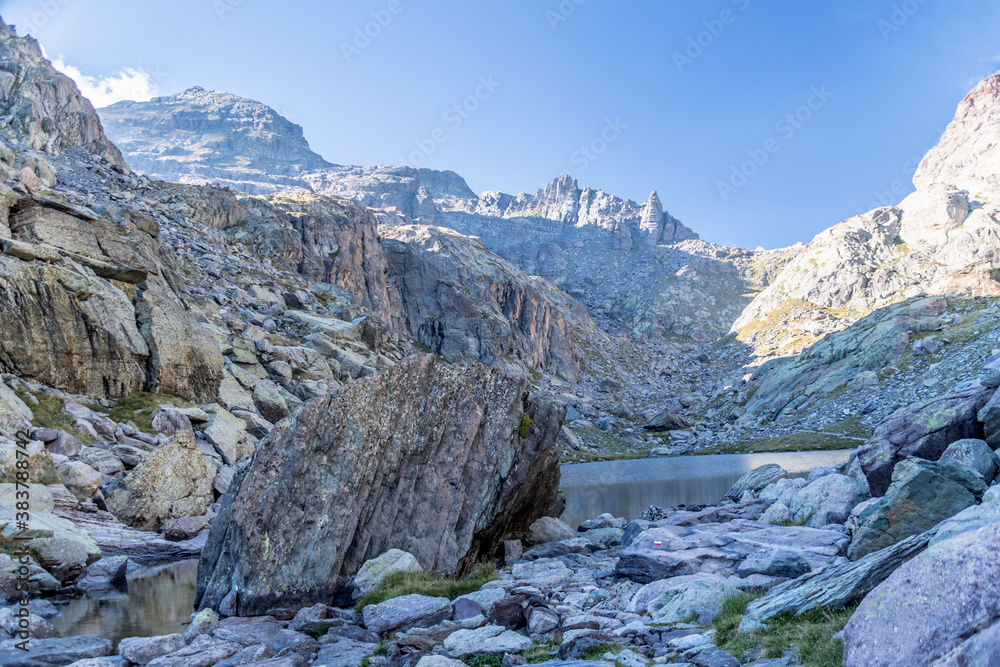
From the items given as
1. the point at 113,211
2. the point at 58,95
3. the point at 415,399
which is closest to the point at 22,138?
the point at 58,95

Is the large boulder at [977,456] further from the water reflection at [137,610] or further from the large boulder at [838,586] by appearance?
the water reflection at [137,610]

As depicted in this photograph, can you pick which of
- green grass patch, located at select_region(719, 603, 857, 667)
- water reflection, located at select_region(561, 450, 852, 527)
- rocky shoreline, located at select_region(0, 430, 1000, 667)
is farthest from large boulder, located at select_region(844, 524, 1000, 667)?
water reflection, located at select_region(561, 450, 852, 527)

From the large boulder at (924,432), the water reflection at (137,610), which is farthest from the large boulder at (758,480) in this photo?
the water reflection at (137,610)

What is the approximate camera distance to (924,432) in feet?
70.8

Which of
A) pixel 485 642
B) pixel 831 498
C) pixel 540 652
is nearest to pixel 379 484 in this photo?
pixel 485 642

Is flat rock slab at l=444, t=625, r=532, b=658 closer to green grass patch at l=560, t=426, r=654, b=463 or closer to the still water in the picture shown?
the still water

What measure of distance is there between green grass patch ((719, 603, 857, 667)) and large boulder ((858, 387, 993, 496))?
50.0 feet

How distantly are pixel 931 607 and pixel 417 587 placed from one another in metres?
14.6

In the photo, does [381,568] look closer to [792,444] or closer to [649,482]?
[649,482]

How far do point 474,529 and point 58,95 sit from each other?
416 feet

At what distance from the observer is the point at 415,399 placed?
76.2ft

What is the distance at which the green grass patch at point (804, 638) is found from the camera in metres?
7.84

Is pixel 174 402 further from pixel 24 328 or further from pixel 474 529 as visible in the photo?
pixel 474 529

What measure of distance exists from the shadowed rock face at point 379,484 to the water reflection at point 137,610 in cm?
136
